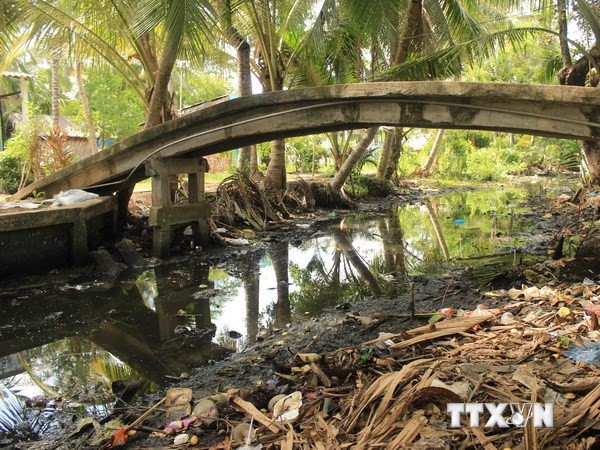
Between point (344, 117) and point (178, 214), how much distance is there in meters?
3.06

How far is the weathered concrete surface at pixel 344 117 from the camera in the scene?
4082 millimetres

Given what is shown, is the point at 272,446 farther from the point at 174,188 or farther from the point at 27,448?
the point at 174,188

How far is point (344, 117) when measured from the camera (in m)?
5.49

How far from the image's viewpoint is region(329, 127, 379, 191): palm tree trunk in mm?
12092

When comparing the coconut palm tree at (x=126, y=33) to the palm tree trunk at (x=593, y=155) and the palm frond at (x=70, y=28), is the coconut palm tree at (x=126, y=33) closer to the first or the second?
the palm frond at (x=70, y=28)

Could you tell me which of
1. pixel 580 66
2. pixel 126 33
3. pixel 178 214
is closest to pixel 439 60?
pixel 580 66

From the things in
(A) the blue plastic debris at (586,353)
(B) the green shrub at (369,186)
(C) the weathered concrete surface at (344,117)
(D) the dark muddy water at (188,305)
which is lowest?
(D) the dark muddy water at (188,305)

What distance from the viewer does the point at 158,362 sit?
3.74 m

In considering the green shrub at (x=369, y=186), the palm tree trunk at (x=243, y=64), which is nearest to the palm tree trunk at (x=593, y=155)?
the green shrub at (x=369, y=186)

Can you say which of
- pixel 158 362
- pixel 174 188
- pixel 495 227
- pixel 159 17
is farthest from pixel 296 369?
pixel 495 227

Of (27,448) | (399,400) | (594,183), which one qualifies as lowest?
(27,448)

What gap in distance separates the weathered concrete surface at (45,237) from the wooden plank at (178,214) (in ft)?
2.50

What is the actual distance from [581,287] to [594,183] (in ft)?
25.2

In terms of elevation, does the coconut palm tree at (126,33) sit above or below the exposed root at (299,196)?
above
